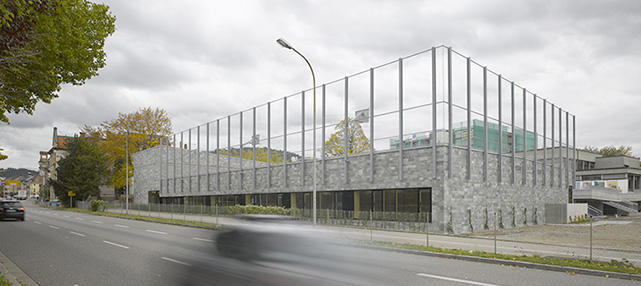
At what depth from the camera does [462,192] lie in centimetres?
2361

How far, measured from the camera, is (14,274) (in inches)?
372

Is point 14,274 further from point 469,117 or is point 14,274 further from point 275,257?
point 469,117

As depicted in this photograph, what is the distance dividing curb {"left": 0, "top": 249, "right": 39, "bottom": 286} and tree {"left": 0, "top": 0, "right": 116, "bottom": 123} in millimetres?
4132

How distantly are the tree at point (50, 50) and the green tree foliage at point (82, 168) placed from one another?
156 feet

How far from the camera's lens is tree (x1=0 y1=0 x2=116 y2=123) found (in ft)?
35.6

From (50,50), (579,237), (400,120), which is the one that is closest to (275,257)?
(50,50)

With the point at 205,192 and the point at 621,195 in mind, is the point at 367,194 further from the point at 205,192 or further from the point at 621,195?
the point at 621,195

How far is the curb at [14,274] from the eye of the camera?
8.46 metres

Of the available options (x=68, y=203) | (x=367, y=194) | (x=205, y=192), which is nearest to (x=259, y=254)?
(x=367, y=194)

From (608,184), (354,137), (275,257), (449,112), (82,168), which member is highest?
(449,112)

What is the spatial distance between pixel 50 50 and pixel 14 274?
659 cm

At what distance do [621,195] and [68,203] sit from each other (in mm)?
73412

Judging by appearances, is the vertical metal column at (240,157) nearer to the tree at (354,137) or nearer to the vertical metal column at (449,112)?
the tree at (354,137)

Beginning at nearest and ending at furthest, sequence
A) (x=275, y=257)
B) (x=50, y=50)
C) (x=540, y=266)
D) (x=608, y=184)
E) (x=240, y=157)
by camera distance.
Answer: (x=275, y=257) < (x=540, y=266) < (x=50, y=50) < (x=240, y=157) < (x=608, y=184)
